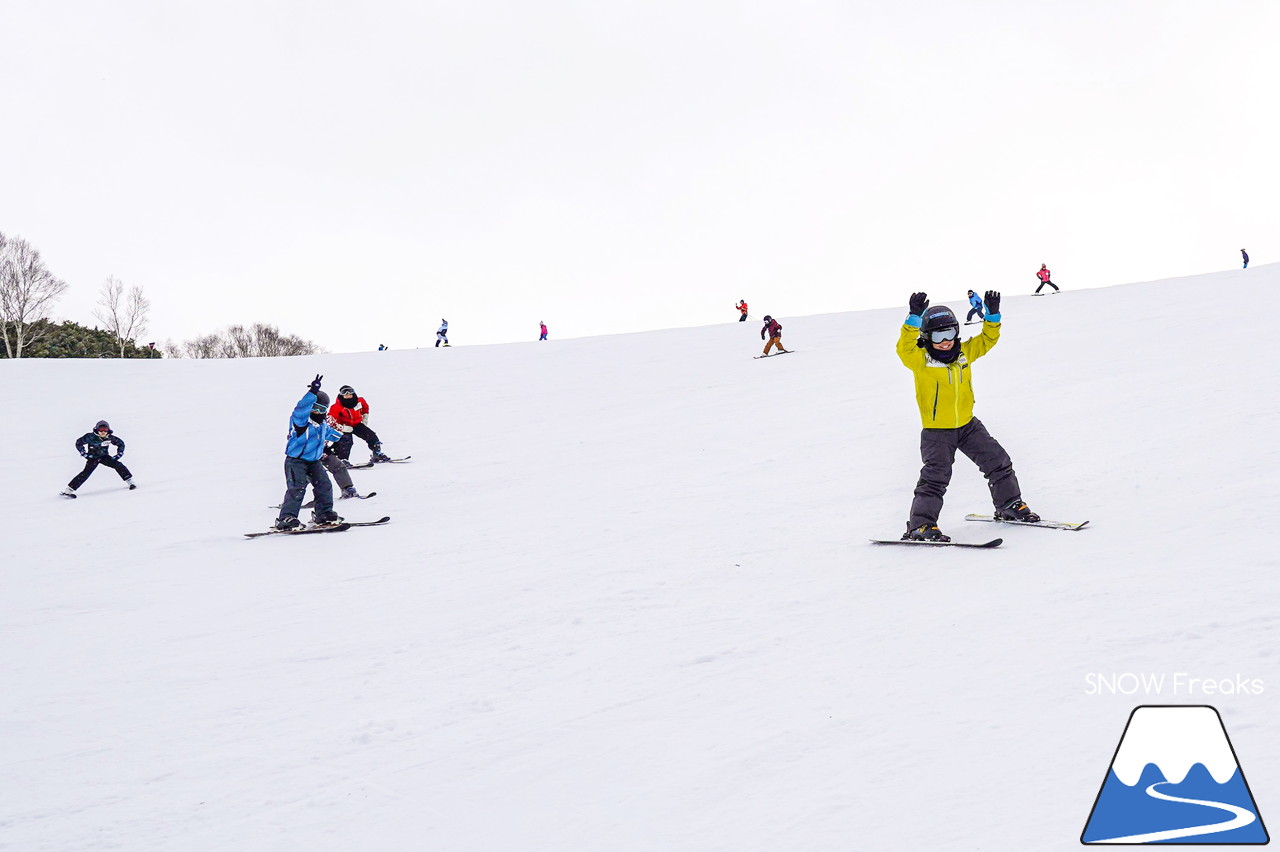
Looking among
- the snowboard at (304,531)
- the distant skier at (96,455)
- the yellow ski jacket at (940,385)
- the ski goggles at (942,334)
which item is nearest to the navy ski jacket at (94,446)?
the distant skier at (96,455)

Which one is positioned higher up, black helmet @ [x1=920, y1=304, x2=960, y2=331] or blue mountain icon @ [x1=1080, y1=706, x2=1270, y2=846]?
black helmet @ [x1=920, y1=304, x2=960, y2=331]

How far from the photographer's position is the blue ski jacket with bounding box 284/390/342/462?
9.57 meters

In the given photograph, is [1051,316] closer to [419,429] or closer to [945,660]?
[419,429]

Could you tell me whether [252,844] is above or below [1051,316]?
below

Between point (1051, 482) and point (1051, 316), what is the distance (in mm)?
15001

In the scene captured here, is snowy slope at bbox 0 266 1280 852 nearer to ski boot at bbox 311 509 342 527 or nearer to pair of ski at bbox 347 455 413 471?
ski boot at bbox 311 509 342 527

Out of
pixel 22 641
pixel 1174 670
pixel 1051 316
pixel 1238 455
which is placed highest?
pixel 1051 316

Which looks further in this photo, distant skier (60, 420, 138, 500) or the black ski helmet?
distant skier (60, 420, 138, 500)

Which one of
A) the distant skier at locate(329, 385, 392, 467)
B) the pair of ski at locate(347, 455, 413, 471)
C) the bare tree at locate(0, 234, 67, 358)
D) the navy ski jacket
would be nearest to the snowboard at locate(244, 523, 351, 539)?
the distant skier at locate(329, 385, 392, 467)

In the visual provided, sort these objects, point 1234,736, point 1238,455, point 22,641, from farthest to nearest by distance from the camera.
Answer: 1. point 1238,455
2. point 22,641
3. point 1234,736

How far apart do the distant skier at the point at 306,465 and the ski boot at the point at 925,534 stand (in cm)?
619

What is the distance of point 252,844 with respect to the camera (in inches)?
120

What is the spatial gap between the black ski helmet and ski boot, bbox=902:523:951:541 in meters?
1.18

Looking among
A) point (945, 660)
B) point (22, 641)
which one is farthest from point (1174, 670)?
point (22, 641)
